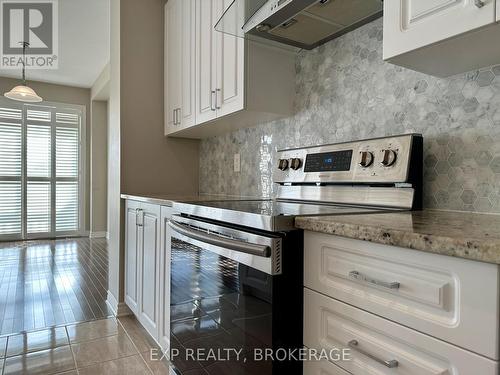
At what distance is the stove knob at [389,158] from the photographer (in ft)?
4.00

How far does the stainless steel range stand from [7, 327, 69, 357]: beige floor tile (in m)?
1.00

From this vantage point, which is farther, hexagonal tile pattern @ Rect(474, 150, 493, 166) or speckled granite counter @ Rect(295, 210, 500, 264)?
hexagonal tile pattern @ Rect(474, 150, 493, 166)

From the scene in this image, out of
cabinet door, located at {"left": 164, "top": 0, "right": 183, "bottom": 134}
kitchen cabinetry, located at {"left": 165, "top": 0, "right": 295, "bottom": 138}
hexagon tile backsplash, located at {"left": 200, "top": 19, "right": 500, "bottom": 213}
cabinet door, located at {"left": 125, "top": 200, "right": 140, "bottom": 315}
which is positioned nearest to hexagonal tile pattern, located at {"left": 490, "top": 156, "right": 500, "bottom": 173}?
hexagon tile backsplash, located at {"left": 200, "top": 19, "right": 500, "bottom": 213}

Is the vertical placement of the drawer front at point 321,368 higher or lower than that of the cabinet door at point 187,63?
lower

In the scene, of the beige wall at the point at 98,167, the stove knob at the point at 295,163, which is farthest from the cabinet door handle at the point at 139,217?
the beige wall at the point at 98,167

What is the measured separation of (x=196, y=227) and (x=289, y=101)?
0.95 m

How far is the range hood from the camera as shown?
4.43 ft

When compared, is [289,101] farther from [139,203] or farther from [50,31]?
[50,31]

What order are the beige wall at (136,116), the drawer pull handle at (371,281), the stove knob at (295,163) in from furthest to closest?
the beige wall at (136,116) < the stove knob at (295,163) < the drawer pull handle at (371,281)

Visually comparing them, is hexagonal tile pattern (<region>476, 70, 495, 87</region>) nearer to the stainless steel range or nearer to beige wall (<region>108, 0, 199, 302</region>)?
the stainless steel range

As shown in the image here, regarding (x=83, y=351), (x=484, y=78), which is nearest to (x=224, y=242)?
(x=484, y=78)

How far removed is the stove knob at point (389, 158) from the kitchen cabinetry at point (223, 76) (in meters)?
0.77

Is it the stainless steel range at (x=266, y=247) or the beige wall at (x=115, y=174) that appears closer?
the stainless steel range at (x=266, y=247)

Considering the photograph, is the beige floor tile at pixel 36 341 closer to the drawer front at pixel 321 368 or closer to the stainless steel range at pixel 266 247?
the stainless steel range at pixel 266 247
